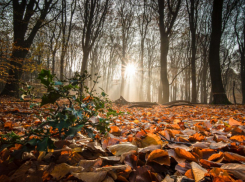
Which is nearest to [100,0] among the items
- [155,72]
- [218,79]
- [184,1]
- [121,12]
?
[184,1]

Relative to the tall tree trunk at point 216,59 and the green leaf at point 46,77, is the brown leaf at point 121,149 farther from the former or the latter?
the tall tree trunk at point 216,59

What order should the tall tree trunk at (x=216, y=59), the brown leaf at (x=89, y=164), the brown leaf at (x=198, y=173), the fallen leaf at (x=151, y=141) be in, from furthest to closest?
the tall tree trunk at (x=216, y=59) < the fallen leaf at (x=151, y=141) < the brown leaf at (x=89, y=164) < the brown leaf at (x=198, y=173)

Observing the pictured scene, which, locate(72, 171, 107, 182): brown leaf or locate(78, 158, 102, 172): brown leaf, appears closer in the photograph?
locate(72, 171, 107, 182): brown leaf

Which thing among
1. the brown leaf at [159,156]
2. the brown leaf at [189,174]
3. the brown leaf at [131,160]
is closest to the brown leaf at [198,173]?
the brown leaf at [189,174]

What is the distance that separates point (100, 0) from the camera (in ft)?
32.5

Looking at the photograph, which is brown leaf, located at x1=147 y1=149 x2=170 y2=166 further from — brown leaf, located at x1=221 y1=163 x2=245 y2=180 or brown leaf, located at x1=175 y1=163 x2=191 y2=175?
brown leaf, located at x1=221 y1=163 x2=245 y2=180

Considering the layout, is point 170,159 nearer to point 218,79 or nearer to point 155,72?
point 218,79

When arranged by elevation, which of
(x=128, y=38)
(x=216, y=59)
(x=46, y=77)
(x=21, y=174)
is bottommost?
(x=21, y=174)

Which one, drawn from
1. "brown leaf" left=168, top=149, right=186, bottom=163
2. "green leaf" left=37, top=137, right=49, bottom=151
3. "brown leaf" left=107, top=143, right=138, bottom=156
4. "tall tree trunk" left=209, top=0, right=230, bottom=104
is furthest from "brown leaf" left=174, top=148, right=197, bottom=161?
"tall tree trunk" left=209, top=0, right=230, bottom=104

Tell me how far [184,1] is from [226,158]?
12.8 meters

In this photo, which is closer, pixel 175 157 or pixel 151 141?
pixel 175 157

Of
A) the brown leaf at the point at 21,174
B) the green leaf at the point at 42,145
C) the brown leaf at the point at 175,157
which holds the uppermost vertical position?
the green leaf at the point at 42,145

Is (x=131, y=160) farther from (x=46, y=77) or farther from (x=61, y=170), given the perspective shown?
(x=46, y=77)

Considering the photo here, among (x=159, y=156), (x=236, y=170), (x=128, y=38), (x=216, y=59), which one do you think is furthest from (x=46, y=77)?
(x=128, y=38)
